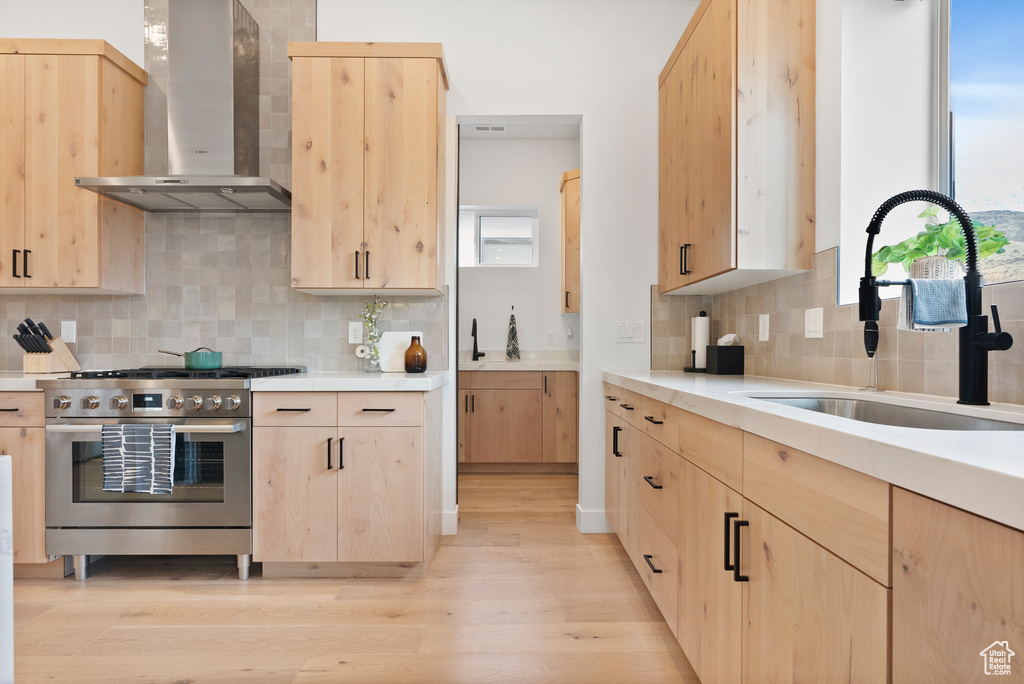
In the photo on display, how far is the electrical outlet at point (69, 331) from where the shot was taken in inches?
116

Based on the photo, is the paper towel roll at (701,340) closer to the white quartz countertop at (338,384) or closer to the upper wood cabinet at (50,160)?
the white quartz countertop at (338,384)

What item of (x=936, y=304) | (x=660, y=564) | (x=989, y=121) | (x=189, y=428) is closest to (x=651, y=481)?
(x=660, y=564)

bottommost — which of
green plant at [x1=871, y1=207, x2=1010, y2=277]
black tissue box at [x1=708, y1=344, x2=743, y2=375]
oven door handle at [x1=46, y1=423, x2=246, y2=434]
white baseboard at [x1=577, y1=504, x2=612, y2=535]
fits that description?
white baseboard at [x1=577, y1=504, x2=612, y2=535]

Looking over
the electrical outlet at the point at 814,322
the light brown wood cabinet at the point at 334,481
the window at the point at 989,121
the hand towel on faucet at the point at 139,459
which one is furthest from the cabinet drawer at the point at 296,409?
the window at the point at 989,121

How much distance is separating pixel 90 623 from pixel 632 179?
3.08 metres

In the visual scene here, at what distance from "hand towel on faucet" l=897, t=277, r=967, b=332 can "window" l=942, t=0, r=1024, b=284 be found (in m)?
0.46

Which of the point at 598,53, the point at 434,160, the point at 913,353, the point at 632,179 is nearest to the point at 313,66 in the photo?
the point at 434,160

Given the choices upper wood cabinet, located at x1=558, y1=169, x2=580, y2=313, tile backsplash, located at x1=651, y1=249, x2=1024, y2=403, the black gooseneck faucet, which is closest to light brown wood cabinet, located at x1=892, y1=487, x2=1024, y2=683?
the black gooseneck faucet

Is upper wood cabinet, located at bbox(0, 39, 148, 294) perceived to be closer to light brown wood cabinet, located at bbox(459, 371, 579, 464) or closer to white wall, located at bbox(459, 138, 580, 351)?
light brown wood cabinet, located at bbox(459, 371, 579, 464)

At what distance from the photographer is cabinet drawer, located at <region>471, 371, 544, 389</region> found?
13.9 ft

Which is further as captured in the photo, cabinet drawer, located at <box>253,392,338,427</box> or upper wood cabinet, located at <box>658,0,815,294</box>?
cabinet drawer, located at <box>253,392,338,427</box>

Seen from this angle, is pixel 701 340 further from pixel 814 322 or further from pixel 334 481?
pixel 334 481

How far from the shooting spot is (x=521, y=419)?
4246mm

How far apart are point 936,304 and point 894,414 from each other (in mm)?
343
